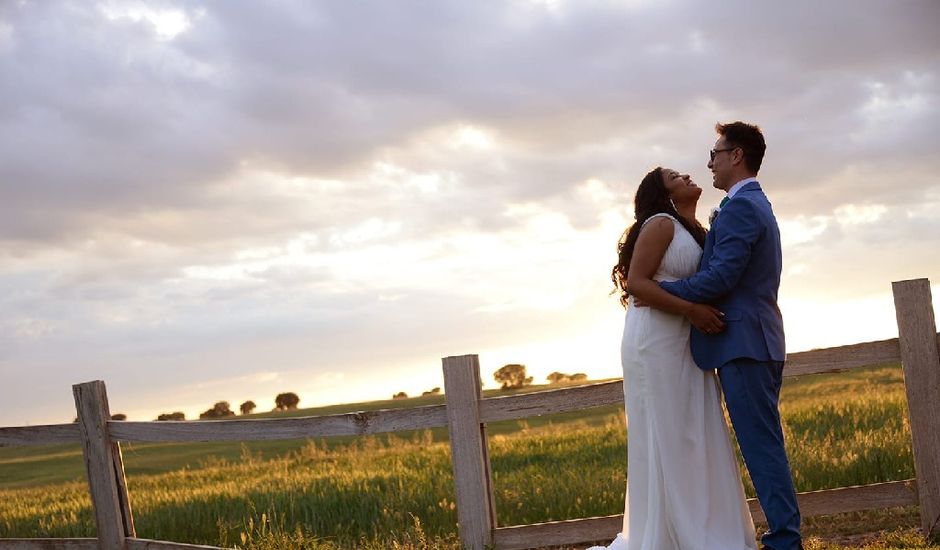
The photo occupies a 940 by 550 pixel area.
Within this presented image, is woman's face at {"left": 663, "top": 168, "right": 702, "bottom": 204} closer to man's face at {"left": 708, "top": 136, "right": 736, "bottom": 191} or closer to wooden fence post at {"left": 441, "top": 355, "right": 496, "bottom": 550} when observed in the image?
man's face at {"left": 708, "top": 136, "right": 736, "bottom": 191}

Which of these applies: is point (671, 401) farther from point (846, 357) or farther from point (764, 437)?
point (846, 357)

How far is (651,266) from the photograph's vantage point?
6172 millimetres

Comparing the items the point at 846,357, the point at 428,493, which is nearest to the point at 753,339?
the point at 846,357

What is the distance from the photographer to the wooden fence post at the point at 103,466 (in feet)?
28.6

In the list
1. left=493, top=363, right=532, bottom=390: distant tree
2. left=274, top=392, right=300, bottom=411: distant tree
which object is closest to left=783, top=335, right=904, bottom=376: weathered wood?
left=493, top=363, right=532, bottom=390: distant tree

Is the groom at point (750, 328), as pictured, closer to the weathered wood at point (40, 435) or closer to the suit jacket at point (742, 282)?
the suit jacket at point (742, 282)

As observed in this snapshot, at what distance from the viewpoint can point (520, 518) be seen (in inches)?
377

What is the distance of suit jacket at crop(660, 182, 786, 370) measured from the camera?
5836 mm

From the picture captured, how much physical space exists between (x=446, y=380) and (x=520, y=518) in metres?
2.81

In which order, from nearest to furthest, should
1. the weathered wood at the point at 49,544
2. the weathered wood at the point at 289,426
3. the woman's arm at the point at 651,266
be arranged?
the woman's arm at the point at 651,266
the weathered wood at the point at 289,426
the weathered wood at the point at 49,544

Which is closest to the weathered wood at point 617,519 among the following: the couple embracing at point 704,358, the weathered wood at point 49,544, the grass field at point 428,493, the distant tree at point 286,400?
the grass field at point 428,493

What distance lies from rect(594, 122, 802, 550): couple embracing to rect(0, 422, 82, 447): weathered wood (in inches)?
203

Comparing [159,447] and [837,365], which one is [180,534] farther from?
[159,447]

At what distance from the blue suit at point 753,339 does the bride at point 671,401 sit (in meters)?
0.19
